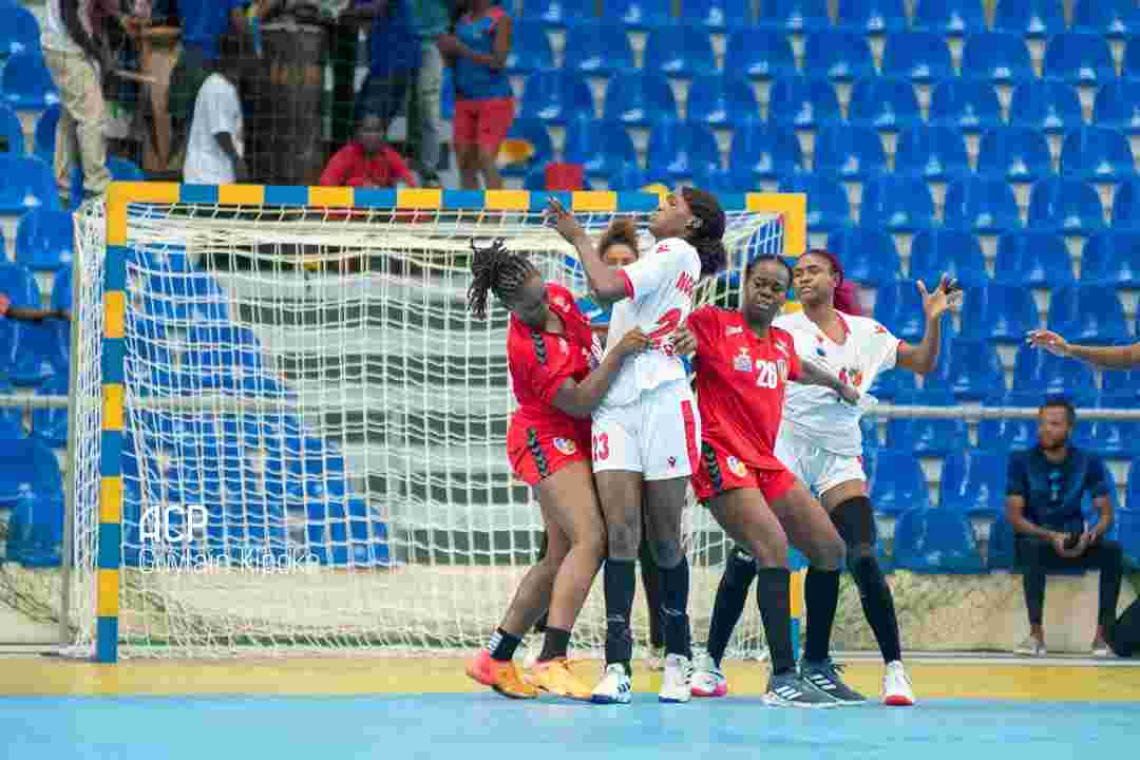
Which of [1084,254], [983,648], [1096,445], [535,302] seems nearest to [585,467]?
[535,302]

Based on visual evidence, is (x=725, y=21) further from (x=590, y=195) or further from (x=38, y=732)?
(x=38, y=732)

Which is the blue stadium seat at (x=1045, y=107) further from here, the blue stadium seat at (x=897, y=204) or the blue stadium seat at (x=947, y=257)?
the blue stadium seat at (x=947, y=257)

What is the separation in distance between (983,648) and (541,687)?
4887 millimetres

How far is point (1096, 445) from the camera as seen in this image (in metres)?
13.4

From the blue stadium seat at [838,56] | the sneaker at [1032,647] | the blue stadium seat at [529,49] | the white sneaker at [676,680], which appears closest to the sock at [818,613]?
the white sneaker at [676,680]

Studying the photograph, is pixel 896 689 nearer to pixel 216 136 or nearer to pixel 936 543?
pixel 936 543

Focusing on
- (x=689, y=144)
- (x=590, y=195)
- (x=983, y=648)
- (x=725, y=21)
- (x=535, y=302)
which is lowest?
(x=983, y=648)

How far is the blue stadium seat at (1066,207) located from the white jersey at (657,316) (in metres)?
7.89

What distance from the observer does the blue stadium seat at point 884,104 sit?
1527 cm

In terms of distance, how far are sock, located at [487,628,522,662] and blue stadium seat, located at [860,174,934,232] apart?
7591mm

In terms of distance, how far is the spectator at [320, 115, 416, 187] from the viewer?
13.0 m

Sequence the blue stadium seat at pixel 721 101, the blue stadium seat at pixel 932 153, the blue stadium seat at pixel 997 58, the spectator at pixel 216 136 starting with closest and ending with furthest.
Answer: the spectator at pixel 216 136
the blue stadium seat at pixel 932 153
the blue stadium seat at pixel 721 101
the blue stadium seat at pixel 997 58

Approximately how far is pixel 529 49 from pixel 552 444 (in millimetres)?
8099

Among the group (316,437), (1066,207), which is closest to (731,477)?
(316,437)
